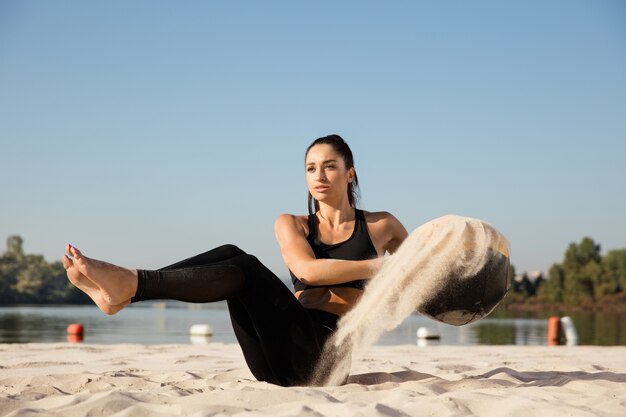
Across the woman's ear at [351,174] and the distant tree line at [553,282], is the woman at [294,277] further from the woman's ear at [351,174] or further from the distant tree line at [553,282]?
the distant tree line at [553,282]

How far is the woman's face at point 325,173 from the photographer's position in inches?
167

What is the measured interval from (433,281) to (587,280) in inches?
3365

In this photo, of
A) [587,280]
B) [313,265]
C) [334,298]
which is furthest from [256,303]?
[587,280]

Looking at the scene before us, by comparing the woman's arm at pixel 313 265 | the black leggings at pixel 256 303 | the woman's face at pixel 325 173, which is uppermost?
the woman's face at pixel 325 173

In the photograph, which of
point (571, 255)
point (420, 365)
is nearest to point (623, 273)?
point (571, 255)

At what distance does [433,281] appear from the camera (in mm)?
3816

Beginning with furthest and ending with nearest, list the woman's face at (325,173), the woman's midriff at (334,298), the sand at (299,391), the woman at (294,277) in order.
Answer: the woman's face at (325,173) < the woman's midriff at (334,298) < the woman at (294,277) < the sand at (299,391)

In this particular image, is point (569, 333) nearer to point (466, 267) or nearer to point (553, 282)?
point (466, 267)

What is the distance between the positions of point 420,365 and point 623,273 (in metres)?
85.4

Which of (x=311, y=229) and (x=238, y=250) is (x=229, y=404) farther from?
(x=311, y=229)

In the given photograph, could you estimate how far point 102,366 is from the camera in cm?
→ 600

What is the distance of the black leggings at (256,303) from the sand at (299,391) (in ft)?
0.67

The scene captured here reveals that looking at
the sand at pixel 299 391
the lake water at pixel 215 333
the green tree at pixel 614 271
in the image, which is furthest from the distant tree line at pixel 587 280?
the sand at pixel 299 391

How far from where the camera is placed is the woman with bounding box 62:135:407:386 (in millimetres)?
3570
